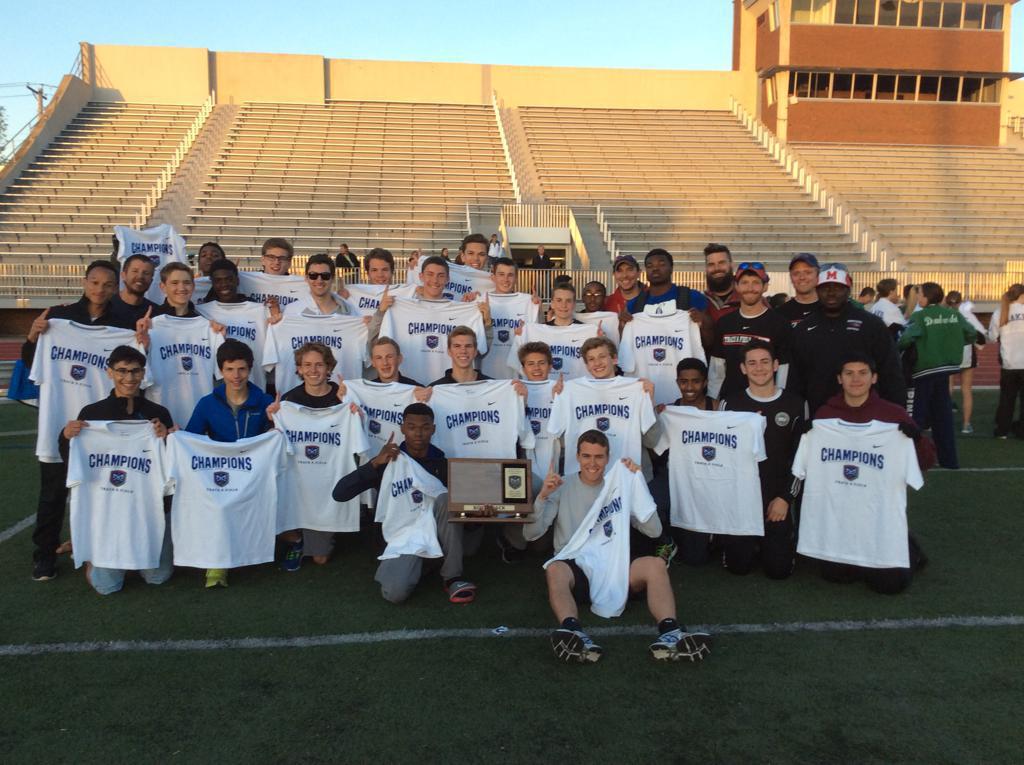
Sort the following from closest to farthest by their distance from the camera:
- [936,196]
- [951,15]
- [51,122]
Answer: [936,196] → [51,122] → [951,15]

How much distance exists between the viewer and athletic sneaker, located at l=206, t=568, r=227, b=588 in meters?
4.81

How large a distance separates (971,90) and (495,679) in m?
34.5

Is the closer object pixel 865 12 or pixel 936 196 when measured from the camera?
pixel 936 196

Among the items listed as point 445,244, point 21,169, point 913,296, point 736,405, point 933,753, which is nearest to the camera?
point 933,753

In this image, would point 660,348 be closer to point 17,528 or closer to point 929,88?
point 17,528

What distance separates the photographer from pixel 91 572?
475 cm

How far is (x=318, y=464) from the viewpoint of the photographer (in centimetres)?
526

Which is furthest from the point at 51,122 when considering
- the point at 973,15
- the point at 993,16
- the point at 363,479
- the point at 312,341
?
the point at 993,16

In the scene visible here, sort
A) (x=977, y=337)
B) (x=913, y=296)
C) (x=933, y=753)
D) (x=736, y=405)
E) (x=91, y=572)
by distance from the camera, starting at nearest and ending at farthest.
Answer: (x=933, y=753)
(x=91, y=572)
(x=736, y=405)
(x=977, y=337)
(x=913, y=296)

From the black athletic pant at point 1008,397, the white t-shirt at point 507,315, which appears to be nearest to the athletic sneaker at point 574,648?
the white t-shirt at point 507,315

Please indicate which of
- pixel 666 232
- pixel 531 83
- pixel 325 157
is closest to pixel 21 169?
pixel 325 157

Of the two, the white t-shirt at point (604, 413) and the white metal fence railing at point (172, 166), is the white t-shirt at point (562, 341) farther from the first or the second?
the white metal fence railing at point (172, 166)

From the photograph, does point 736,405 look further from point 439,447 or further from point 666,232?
point 666,232

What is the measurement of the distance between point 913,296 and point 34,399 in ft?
38.2
